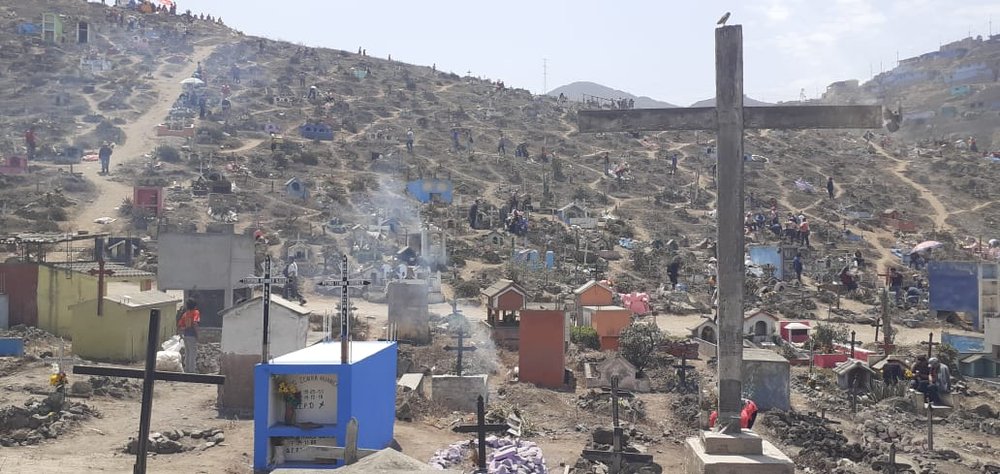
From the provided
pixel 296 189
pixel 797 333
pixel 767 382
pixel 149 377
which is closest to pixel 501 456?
pixel 149 377

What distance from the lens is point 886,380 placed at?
20.7 m

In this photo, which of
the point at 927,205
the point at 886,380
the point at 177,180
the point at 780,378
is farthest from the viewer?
the point at 927,205

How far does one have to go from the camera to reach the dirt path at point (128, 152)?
4182cm

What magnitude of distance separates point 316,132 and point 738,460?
59011 millimetres

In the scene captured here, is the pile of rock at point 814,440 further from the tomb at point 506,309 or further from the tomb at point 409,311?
the tomb at point 409,311

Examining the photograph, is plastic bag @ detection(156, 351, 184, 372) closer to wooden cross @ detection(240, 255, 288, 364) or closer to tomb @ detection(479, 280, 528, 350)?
wooden cross @ detection(240, 255, 288, 364)

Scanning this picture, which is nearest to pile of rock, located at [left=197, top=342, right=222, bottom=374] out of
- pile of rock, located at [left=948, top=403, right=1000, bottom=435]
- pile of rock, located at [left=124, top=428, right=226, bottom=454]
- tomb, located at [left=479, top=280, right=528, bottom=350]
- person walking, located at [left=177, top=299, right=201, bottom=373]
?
person walking, located at [left=177, top=299, right=201, bottom=373]

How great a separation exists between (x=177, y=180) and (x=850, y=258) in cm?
3568

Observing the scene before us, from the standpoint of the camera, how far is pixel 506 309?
25.2 metres

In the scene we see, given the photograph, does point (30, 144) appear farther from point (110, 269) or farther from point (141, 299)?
point (141, 299)

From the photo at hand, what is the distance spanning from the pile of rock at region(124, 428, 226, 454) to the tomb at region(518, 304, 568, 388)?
7.51 meters

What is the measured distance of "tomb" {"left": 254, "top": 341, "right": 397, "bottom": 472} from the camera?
12031 millimetres

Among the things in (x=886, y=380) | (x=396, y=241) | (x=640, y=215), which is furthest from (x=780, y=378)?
(x=640, y=215)

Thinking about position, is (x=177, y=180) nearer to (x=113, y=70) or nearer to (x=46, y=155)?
(x=46, y=155)
